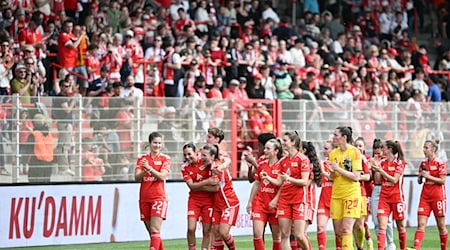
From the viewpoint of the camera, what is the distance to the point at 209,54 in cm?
2816

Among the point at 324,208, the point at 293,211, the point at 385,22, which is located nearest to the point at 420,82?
the point at 385,22

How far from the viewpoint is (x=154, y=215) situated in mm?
18391

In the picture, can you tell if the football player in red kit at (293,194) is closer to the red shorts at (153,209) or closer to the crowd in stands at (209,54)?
the red shorts at (153,209)

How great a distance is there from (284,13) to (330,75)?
634 cm

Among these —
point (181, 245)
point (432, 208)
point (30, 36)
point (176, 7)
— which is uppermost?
point (176, 7)

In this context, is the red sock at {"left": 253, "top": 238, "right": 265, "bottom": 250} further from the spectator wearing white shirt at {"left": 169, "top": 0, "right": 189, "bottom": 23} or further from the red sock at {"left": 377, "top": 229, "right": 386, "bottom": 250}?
the spectator wearing white shirt at {"left": 169, "top": 0, "right": 189, "bottom": 23}

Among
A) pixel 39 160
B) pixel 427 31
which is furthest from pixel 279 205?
pixel 427 31

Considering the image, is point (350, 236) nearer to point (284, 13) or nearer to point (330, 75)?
point (330, 75)

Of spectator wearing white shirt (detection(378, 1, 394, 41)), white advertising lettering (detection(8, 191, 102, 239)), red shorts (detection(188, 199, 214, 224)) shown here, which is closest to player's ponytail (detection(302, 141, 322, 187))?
red shorts (detection(188, 199, 214, 224))

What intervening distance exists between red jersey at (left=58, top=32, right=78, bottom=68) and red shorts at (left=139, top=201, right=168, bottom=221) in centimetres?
771

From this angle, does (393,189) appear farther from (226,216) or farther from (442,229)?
(226,216)

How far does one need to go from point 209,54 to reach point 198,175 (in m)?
9.92

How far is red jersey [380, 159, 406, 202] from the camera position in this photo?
65.9 ft

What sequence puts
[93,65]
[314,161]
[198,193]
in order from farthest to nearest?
[93,65] → [314,161] → [198,193]
